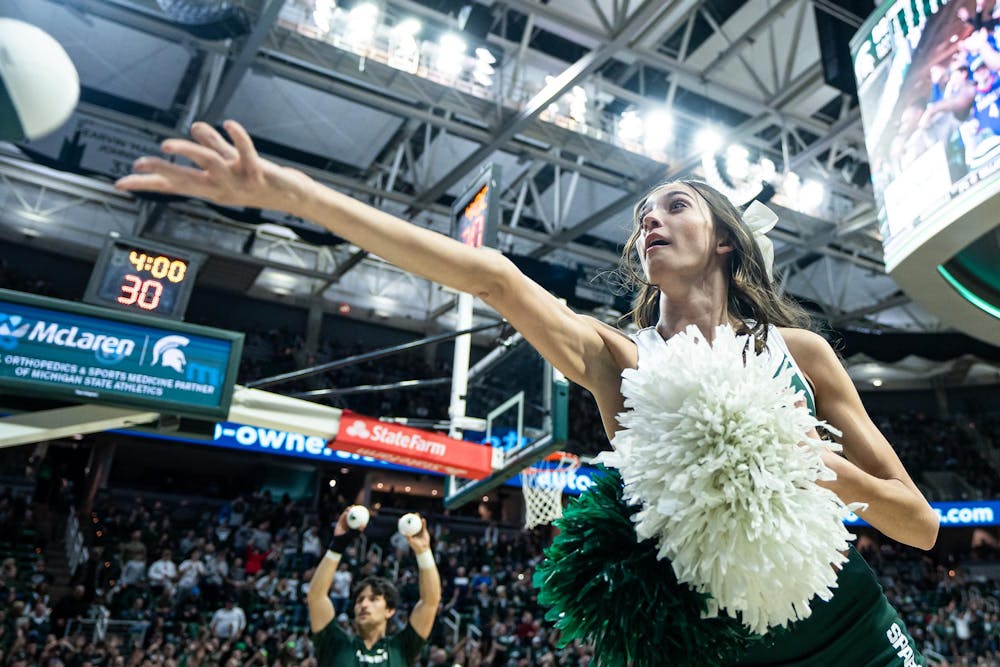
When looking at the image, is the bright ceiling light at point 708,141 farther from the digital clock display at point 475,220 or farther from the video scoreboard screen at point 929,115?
the digital clock display at point 475,220

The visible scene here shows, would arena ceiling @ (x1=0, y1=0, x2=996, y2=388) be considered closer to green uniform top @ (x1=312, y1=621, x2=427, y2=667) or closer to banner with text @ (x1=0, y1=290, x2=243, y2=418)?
banner with text @ (x1=0, y1=290, x2=243, y2=418)

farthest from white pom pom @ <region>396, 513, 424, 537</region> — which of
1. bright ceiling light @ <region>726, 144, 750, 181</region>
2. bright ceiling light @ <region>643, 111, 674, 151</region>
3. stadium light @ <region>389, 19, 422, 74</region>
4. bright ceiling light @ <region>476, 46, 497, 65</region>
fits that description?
bright ceiling light @ <region>726, 144, 750, 181</region>

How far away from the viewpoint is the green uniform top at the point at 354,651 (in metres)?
3.79

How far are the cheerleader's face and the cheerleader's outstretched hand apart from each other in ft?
2.52

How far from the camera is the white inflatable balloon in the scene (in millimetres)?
1714

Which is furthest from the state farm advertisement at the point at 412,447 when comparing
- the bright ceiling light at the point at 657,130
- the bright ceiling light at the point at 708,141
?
the bright ceiling light at the point at 657,130

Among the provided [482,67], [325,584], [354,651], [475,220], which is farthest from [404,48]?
[354,651]

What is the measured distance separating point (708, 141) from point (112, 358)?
34.2 ft

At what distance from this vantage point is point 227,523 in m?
14.7

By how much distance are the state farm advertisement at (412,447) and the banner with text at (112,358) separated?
131 cm

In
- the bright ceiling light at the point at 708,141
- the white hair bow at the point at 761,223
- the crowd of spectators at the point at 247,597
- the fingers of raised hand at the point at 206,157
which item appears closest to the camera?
the fingers of raised hand at the point at 206,157

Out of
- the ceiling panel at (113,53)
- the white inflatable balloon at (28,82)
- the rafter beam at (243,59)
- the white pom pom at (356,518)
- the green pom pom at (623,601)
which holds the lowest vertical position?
the green pom pom at (623,601)

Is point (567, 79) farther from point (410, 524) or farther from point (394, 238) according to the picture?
point (394, 238)

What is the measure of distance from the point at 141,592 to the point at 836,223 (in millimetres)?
13445
